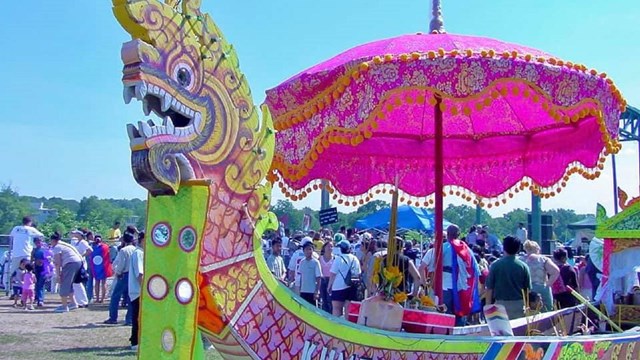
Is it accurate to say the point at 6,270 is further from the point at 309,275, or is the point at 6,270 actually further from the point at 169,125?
the point at 169,125

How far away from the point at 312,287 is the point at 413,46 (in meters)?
6.89

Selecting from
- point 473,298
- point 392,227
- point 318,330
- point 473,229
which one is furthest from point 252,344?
point 473,229

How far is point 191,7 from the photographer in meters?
3.08

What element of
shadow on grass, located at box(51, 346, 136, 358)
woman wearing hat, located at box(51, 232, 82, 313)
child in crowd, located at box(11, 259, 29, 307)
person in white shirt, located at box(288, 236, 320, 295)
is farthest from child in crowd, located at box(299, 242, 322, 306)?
child in crowd, located at box(11, 259, 29, 307)

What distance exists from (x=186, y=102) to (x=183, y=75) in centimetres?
12

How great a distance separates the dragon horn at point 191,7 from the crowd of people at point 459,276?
187 cm

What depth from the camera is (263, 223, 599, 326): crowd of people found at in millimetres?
6371

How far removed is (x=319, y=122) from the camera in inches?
166

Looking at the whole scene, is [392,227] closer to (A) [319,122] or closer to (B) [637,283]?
(A) [319,122]

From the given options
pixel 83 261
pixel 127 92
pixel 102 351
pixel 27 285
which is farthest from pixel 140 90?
pixel 27 285

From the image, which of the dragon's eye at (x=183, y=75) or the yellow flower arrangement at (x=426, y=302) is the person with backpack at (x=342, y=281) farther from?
the dragon's eye at (x=183, y=75)

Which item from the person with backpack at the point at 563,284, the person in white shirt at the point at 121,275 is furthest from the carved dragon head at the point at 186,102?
the person in white shirt at the point at 121,275

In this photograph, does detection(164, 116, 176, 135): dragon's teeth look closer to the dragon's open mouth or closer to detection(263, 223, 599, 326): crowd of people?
the dragon's open mouth

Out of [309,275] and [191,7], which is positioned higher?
[191,7]
